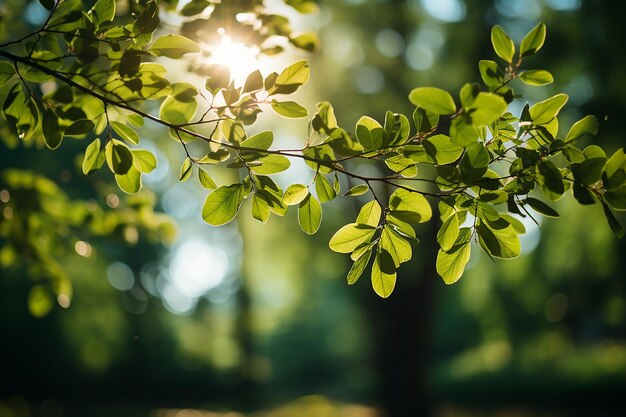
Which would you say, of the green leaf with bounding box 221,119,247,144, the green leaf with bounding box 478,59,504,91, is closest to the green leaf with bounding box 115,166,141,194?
the green leaf with bounding box 221,119,247,144

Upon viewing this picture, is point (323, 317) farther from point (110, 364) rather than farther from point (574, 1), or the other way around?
point (574, 1)

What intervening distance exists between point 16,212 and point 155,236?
659 mm

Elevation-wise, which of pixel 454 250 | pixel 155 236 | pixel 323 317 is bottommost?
pixel 454 250

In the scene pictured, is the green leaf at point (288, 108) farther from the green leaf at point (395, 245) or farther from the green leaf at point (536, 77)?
the green leaf at point (536, 77)

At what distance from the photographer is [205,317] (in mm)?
26078

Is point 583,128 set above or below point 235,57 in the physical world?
below

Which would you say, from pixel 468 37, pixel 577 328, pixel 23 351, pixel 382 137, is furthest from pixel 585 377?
pixel 23 351

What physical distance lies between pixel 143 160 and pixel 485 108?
31.8 inches

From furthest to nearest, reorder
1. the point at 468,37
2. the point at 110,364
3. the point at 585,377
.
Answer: the point at 110,364, the point at 585,377, the point at 468,37

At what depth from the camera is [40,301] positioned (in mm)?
2572

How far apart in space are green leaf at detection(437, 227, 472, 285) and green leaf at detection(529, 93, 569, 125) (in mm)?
272

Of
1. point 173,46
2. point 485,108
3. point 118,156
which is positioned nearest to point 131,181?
point 118,156

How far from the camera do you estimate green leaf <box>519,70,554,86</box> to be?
1141mm

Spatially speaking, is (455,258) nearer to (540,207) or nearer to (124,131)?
(540,207)
